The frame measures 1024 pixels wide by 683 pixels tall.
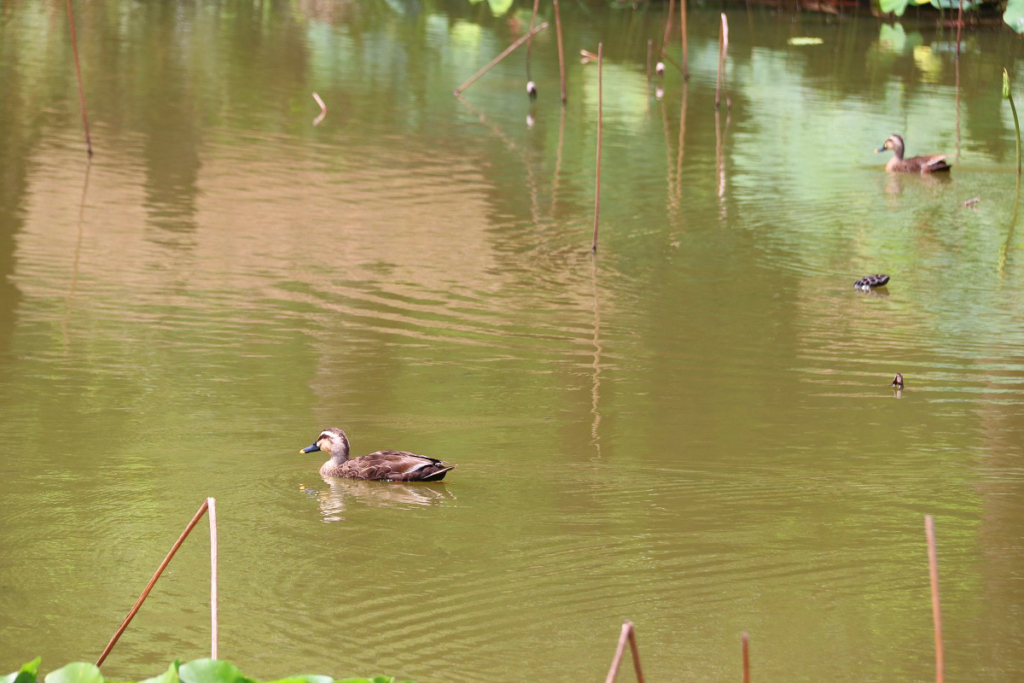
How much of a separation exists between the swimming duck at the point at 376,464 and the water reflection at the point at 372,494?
36 mm

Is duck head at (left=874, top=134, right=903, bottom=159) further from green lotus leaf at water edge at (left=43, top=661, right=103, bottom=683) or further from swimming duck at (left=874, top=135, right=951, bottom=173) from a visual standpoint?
green lotus leaf at water edge at (left=43, top=661, right=103, bottom=683)

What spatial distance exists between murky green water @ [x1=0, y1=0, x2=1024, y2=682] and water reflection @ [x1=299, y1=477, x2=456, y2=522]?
0.02 metres

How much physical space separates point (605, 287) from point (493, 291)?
0.79 meters

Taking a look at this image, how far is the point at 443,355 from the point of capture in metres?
8.37

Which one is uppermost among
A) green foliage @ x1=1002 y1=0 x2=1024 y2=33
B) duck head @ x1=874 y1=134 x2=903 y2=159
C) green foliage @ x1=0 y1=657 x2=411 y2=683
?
green foliage @ x1=1002 y1=0 x2=1024 y2=33

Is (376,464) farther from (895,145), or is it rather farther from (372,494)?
(895,145)

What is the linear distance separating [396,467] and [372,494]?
15 centimetres

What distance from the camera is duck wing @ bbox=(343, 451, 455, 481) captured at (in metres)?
6.25

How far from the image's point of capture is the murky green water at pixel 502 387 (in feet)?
17.0

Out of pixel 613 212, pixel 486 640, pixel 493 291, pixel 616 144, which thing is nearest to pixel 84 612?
pixel 486 640

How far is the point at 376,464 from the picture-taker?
6398 millimetres

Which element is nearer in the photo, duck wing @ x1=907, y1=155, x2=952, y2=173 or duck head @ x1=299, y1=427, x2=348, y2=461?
duck head @ x1=299, y1=427, x2=348, y2=461

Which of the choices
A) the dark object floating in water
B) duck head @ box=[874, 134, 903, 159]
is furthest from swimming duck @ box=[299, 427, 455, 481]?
duck head @ box=[874, 134, 903, 159]

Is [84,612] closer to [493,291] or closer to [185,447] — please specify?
[185,447]
